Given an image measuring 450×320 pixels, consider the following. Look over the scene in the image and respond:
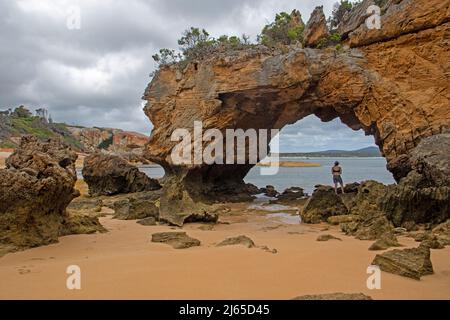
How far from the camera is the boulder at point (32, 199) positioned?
259 inches

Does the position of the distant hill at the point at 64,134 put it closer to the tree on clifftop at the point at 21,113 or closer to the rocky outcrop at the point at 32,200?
the tree on clifftop at the point at 21,113

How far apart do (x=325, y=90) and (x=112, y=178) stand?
11.6 meters

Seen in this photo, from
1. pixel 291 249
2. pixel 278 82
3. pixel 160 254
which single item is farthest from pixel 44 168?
pixel 278 82

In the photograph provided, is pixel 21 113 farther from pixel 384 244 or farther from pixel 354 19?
pixel 384 244

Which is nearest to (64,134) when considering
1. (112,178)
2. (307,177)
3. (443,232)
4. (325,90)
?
(307,177)

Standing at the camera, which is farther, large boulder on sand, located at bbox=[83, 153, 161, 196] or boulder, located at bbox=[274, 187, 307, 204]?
large boulder on sand, located at bbox=[83, 153, 161, 196]

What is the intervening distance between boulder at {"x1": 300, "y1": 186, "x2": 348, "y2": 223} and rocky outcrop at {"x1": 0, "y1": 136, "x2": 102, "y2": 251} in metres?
6.52

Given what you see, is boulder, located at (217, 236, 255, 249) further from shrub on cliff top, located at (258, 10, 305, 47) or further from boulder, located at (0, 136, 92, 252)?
shrub on cliff top, located at (258, 10, 305, 47)

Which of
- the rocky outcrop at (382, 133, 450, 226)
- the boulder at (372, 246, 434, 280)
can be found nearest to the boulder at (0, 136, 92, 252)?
the boulder at (372, 246, 434, 280)

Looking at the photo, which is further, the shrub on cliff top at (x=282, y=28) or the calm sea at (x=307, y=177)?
the calm sea at (x=307, y=177)

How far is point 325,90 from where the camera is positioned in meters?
16.9

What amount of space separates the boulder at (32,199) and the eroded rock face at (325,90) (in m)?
4.01

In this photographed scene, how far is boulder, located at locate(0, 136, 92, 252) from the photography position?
6.57 meters

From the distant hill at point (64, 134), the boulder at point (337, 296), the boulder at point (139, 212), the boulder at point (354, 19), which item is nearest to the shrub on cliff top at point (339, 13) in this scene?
the boulder at point (354, 19)
